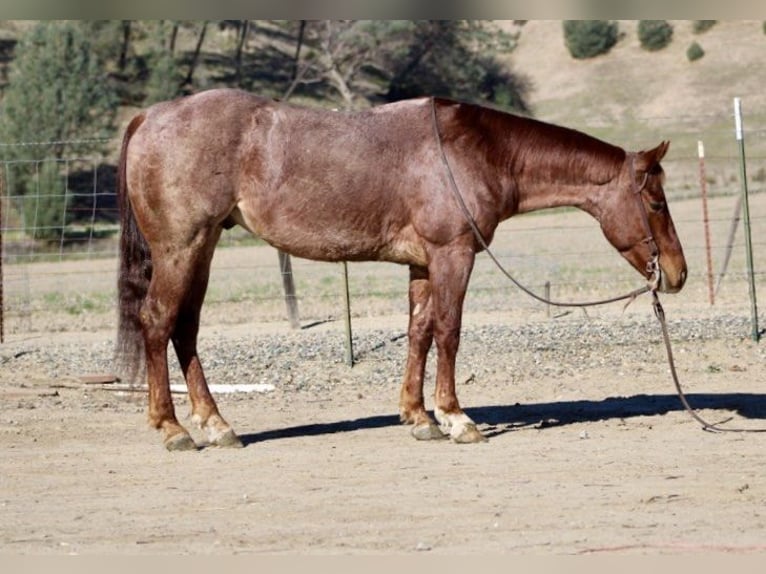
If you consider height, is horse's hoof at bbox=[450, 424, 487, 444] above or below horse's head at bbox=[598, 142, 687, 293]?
below

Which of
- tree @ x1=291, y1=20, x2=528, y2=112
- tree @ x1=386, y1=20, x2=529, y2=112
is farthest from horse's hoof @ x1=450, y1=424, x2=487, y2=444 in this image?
tree @ x1=386, y1=20, x2=529, y2=112

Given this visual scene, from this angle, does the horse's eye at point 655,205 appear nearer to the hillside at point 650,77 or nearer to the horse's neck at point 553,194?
the horse's neck at point 553,194

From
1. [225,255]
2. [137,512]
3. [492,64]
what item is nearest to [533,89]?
[492,64]

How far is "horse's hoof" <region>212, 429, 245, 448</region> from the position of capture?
8578 millimetres

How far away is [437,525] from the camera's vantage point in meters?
6.28

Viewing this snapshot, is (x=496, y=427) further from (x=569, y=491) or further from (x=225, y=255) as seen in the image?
(x=225, y=255)

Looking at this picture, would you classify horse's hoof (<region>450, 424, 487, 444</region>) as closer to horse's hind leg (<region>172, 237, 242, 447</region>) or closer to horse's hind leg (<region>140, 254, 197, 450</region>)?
horse's hind leg (<region>172, 237, 242, 447</region>)

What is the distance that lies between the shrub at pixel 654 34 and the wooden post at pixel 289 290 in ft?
111

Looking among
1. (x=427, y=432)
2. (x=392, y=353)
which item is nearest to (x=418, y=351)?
(x=427, y=432)

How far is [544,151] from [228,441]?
9.64ft

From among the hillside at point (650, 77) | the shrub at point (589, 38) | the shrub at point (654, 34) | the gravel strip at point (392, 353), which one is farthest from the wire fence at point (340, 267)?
the shrub at point (654, 34)

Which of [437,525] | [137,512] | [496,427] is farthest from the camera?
[496,427]

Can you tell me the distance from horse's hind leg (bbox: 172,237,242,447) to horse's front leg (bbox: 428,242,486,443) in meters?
1.42

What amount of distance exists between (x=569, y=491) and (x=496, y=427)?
2269mm
